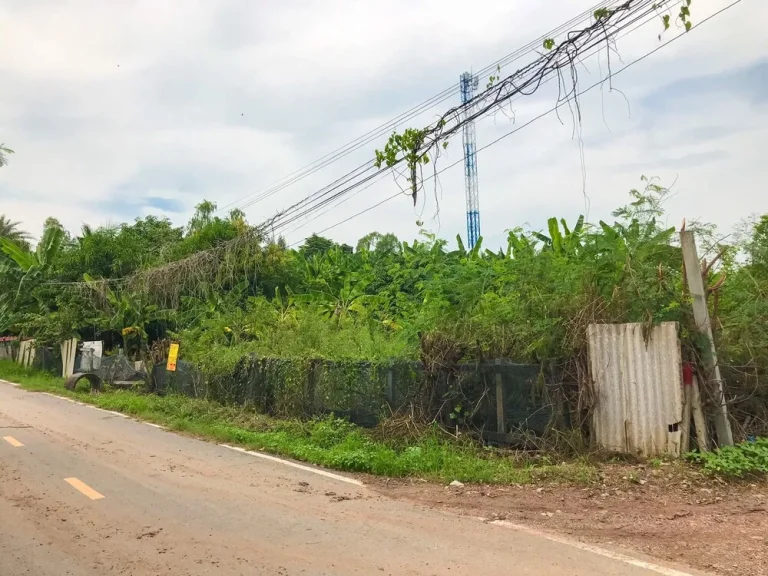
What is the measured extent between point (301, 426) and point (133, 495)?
4.37 meters

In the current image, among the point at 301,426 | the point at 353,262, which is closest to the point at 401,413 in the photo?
the point at 301,426

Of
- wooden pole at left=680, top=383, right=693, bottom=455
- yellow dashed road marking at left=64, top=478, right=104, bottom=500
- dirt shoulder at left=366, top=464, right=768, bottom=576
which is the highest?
wooden pole at left=680, top=383, right=693, bottom=455

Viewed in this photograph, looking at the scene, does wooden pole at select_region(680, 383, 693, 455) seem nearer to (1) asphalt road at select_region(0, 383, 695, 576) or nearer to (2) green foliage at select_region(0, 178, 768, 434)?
(2) green foliage at select_region(0, 178, 768, 434)

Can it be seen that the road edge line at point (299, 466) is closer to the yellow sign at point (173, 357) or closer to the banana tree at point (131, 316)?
the yellow sign at point (173, 357)

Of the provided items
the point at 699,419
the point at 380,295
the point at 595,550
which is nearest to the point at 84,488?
the point at 595,550

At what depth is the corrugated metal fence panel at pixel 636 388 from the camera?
25.1 ft

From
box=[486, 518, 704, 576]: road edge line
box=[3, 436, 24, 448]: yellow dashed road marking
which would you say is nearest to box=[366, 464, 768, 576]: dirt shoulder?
box=[486, 518, 704, 576]: road edge line

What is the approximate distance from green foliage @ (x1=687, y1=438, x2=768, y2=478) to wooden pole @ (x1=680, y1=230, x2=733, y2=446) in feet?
0.73

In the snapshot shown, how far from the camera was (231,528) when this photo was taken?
5.75 meters

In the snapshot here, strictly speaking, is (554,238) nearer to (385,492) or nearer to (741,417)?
(741,417)

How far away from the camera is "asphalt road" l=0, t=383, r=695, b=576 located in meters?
4.75

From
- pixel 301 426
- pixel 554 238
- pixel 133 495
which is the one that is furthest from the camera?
pixel 554 238

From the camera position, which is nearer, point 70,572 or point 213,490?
point 70,572

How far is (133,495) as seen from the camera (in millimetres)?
7012
